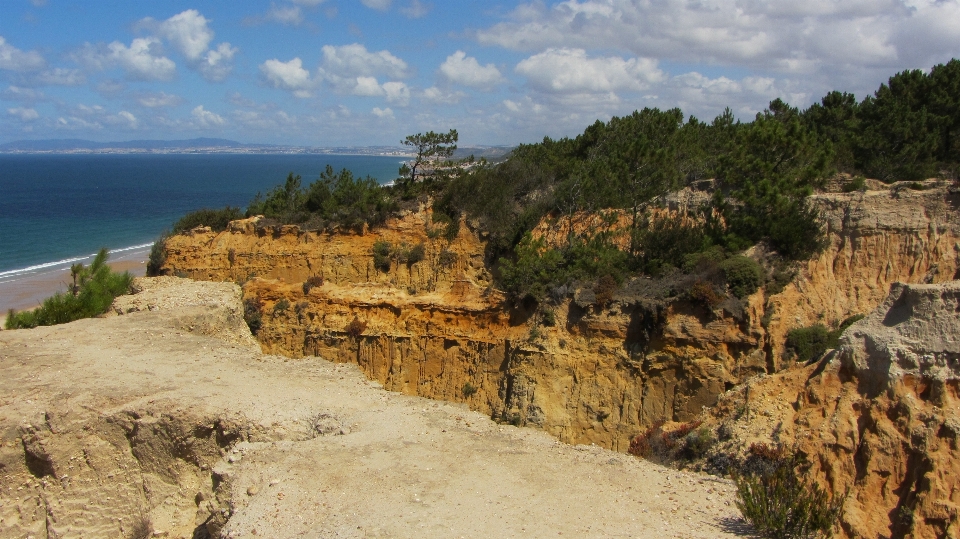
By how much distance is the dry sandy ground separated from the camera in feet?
30.2

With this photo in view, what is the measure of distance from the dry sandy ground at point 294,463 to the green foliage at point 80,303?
3.53m

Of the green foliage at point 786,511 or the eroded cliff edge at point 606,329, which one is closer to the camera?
the green foliage at point 786,511

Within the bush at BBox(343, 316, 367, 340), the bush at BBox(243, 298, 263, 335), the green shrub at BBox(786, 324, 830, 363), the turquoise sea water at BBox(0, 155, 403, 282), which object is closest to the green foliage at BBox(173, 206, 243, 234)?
the bush at BBox(243, 298, 263, 335)

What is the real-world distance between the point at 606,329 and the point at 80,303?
14.7 meters

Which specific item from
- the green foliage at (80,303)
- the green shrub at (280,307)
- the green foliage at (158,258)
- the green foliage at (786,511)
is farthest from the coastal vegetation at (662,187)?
the green foliage at (786,511)

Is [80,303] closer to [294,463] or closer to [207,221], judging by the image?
[207,221]

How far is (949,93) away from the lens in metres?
24.9

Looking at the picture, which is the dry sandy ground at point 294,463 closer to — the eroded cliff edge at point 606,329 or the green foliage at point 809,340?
the eroded cliff edge at point 606,329

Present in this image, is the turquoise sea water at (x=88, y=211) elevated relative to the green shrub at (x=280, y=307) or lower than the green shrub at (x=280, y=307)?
lower

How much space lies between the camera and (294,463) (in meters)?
10.5

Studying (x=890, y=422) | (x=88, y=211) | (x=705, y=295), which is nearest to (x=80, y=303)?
(x=705, y=295)

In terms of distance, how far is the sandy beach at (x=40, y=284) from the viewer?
38031mm

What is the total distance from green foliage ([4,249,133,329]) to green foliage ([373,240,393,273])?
27.0 ft

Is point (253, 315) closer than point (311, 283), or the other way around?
point (253, 315)
